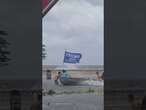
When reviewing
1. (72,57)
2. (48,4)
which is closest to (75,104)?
(72,57)

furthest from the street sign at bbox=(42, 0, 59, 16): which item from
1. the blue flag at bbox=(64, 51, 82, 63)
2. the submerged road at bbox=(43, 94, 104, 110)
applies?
the submerged road at bbox=(43, 94, 104, 110)

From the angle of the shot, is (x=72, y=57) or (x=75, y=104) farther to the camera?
(x=75, y=104)

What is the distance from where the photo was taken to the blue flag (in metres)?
9.30

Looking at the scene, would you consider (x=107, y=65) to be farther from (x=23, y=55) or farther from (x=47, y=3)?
(x=47, y=3)

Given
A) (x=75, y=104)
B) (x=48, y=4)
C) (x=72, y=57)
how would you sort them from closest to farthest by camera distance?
(x=48, y=4)
(x=72, y=57)
(x=75, y=104)

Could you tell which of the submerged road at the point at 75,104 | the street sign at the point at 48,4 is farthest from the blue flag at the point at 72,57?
the street sign at the point at 48,4

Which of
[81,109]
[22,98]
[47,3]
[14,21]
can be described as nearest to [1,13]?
[14,21]

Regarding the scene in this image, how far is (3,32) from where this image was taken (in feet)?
21.6

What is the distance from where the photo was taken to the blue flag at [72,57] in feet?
30.5

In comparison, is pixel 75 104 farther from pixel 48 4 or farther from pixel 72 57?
pixel 48 4

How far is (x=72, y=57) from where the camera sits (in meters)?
10.0

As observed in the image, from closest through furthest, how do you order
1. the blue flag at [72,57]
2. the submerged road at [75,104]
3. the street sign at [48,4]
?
1. the street sign at [48,4]
2. the blue flag at [72,57]
3. the submerged road at [75,104]

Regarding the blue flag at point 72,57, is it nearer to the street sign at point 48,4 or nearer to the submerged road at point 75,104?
the submerged road at point 75,104

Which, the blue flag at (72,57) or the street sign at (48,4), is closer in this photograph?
the street sign at (48,4)
